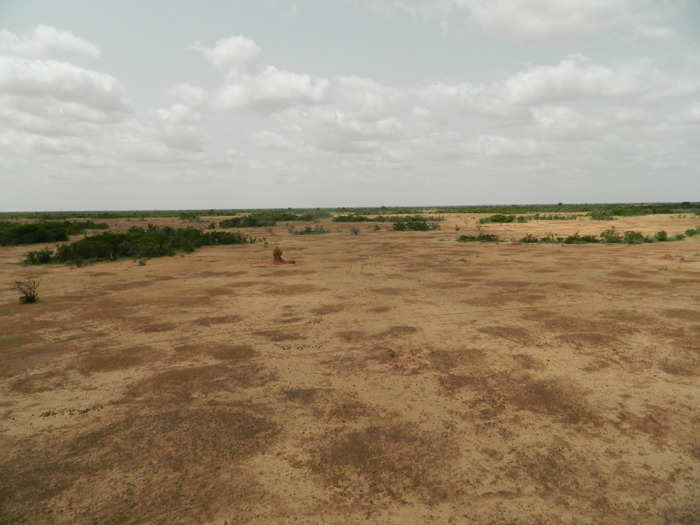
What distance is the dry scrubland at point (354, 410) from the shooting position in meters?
3.05

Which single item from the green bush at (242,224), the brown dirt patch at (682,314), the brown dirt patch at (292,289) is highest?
the green bush at (242,224)

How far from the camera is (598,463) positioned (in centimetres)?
342

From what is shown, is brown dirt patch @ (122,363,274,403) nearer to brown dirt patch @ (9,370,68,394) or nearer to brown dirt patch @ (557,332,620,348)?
brown dirt patch @ (9,370,68,394)

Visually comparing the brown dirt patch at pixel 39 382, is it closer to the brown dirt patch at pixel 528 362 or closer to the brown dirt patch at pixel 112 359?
the brown dirt patch at pixel 112 359

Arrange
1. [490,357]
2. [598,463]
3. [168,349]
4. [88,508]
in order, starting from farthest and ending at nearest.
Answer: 1. [168,349]
2. [490,357]
3. [598,463]
4. [88,508]

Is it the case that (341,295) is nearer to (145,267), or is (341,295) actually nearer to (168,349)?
(168,349)

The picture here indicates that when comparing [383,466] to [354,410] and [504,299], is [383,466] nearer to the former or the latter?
[354,410]

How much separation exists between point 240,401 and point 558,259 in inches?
591

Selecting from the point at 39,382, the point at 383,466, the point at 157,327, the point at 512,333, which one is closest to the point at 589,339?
the point at 512,333

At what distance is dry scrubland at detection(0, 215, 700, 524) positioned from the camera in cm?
305

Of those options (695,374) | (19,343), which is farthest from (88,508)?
(695,374)

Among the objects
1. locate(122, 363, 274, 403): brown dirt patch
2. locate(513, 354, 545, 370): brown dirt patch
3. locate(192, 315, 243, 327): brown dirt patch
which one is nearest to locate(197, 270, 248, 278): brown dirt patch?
locate(192, 315, 243, 327): brown dirt patch

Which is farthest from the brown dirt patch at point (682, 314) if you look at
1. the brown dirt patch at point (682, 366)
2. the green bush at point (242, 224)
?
the green bush at point (242, 224)

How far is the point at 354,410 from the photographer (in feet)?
14.2
